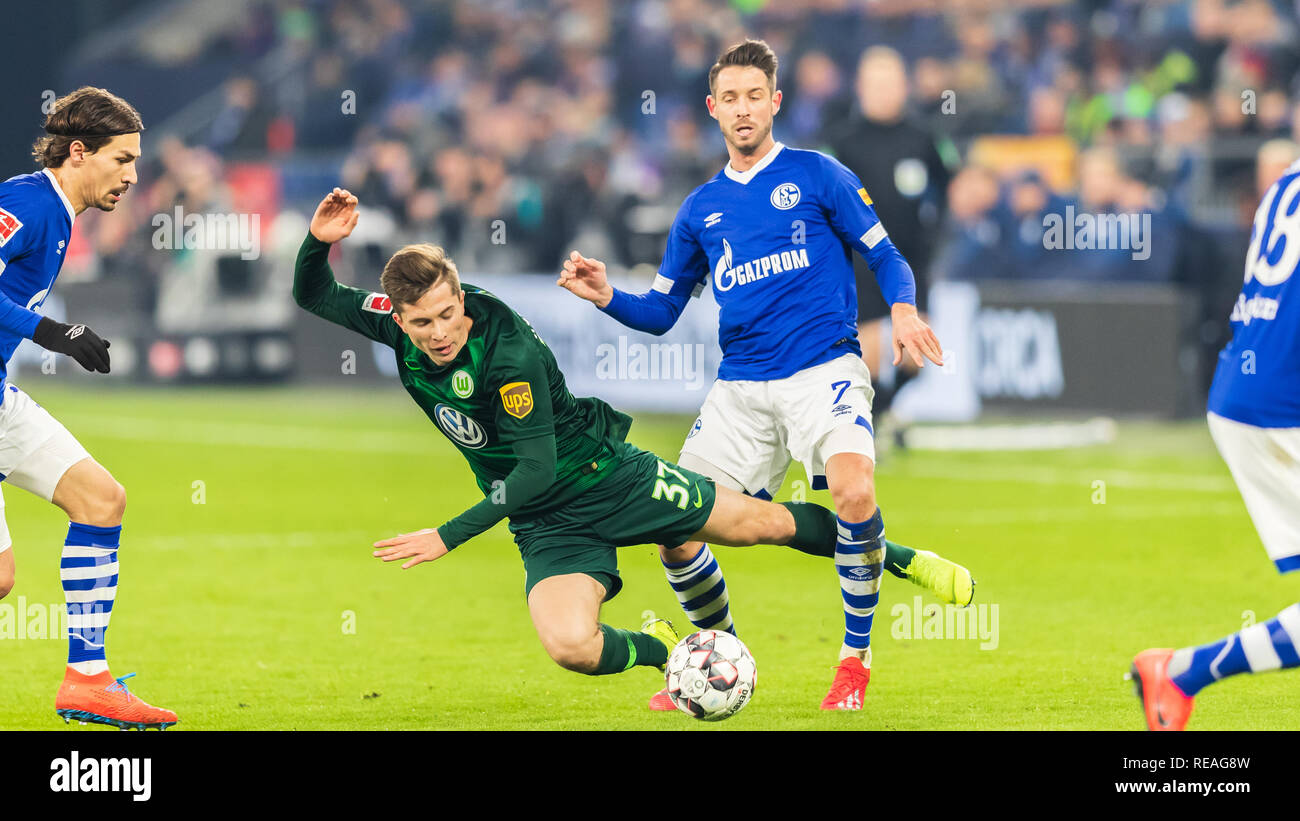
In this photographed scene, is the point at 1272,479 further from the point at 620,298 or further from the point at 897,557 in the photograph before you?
the point at 620,298

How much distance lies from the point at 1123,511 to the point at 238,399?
10.2 m

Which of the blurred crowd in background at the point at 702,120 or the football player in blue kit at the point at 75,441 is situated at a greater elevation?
the blurred crowd in background at the point at 702,120

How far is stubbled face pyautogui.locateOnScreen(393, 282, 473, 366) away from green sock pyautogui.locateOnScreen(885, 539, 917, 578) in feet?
6.06

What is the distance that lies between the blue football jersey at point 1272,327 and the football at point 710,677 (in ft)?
5.98

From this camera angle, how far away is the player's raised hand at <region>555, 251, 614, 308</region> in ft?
21.2

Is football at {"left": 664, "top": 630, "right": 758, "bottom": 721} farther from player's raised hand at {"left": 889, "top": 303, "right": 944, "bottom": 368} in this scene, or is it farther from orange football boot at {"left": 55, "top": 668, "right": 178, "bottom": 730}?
orange football boot at {"left": 55, "top": 668, "right": 178, "bottom": 730}

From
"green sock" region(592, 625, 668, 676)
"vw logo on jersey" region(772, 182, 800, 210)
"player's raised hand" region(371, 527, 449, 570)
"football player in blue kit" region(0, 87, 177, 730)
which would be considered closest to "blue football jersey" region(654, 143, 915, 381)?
"vw logo on jersey" region(772, 182, 800, 210)

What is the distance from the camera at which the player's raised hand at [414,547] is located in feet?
18.2

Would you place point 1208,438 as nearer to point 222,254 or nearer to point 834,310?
point 834,310

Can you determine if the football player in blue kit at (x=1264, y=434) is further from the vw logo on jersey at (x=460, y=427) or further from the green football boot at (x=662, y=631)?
the vw logo on jersey at (x=460, y=427)

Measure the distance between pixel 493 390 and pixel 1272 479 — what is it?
2.39m

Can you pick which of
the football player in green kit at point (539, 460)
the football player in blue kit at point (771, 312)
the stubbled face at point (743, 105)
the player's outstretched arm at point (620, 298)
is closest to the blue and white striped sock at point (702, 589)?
the football player in blue kit at point (771, 312)

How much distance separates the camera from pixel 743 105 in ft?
22.0

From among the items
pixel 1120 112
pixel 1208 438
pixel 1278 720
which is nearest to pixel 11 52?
pixel 1120 112
